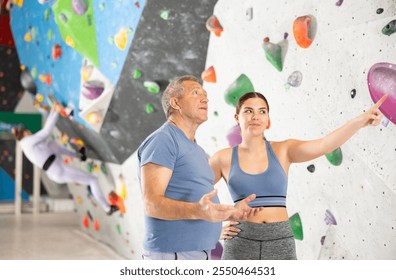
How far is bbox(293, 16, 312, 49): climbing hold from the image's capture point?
2.11 meters

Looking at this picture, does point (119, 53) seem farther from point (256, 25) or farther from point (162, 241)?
point (162, 241)

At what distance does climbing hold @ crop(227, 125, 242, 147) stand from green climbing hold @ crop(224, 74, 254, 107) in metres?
0.11

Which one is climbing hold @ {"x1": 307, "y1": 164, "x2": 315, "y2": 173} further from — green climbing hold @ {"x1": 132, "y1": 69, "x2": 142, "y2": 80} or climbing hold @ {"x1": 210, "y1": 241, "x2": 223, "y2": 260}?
green climbing hold @ {"x1": 132, "y1": 69, "x2": 142, "y2": 80}

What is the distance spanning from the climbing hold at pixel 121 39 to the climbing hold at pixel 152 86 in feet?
0.72

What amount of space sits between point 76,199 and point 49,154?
0.76m

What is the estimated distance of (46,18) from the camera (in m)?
3.47

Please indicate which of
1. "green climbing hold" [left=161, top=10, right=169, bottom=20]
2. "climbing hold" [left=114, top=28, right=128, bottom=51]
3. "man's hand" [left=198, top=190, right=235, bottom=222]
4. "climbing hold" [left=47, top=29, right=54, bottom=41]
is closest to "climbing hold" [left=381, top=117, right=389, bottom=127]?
"man's hand" [left=198, top=190, right=235, bottom=222]

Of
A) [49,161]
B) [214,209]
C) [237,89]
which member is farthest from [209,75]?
[49,161]

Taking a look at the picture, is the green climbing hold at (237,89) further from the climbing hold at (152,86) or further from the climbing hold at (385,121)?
the climbing hold at (385,121)

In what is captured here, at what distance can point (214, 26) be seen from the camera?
8.22 feet

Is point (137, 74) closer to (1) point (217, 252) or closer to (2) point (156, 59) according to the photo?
(2) point (156, 59)

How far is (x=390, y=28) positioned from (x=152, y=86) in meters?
1.41

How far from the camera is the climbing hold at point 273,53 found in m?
2.25
